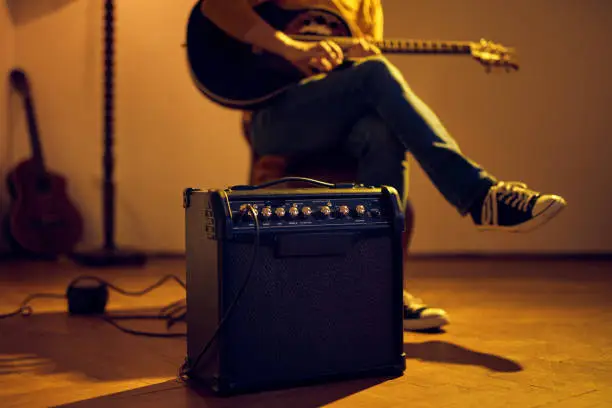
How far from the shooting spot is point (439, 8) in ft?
11.2

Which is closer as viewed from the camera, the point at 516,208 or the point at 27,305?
the point at 516,208

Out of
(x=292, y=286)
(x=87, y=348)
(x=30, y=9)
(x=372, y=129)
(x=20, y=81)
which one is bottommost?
(x=87, y=348)

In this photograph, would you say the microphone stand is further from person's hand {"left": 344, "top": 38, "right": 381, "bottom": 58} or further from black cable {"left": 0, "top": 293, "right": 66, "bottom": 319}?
person's hand {"left": 344, "top": 38, "right": 381, "bottom": 58}

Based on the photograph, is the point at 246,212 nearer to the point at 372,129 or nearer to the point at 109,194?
the point at 372,129

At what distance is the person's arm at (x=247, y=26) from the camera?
1.84m

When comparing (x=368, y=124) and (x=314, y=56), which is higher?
(x=314, y=56)

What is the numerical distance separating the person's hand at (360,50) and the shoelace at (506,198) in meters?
0.52

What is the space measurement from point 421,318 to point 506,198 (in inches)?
13.2

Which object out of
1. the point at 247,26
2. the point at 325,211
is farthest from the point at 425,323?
the point at 247,26

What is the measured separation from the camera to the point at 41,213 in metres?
3.27

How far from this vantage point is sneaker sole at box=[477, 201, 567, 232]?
149 centimetres

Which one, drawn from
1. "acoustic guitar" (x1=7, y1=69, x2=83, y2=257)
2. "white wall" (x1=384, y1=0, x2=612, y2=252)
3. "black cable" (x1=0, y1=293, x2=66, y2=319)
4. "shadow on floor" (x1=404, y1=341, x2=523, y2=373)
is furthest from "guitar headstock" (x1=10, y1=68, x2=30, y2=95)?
"shadow on floor" (x1=404, y1=341, x2=523, y2=373)

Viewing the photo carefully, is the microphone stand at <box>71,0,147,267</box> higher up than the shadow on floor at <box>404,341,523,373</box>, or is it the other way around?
the microphone stand at <box>71,0,147,267</box>

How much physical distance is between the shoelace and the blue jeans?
0.9 inches
